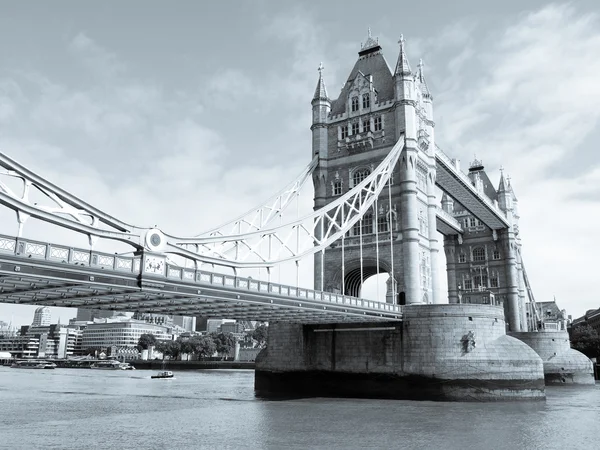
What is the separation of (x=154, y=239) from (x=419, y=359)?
20.3 metres

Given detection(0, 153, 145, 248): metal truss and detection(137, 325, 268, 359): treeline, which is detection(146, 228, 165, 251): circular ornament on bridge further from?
detection(137, 325, 268, 359): treeline

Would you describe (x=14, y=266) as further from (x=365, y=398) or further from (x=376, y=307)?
(x=365, y=398)

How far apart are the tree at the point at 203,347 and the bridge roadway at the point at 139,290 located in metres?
109

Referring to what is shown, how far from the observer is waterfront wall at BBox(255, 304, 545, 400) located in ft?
116

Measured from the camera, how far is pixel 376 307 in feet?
113

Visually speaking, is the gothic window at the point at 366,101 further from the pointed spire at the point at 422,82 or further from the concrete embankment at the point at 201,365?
the concrete embankment at the point at 201,365

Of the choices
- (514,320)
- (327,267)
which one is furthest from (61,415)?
(514,320)

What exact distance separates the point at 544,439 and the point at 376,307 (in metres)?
13.3

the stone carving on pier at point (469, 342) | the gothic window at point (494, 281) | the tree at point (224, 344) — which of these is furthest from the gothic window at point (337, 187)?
the tree at point (224, 344)

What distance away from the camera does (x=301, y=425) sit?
25125mm

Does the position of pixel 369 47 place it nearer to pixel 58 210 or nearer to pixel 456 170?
pixel 456 170

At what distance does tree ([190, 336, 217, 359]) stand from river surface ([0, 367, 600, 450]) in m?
104

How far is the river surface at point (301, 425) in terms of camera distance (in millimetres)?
21016


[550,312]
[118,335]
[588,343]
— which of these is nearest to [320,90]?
[588,343]
